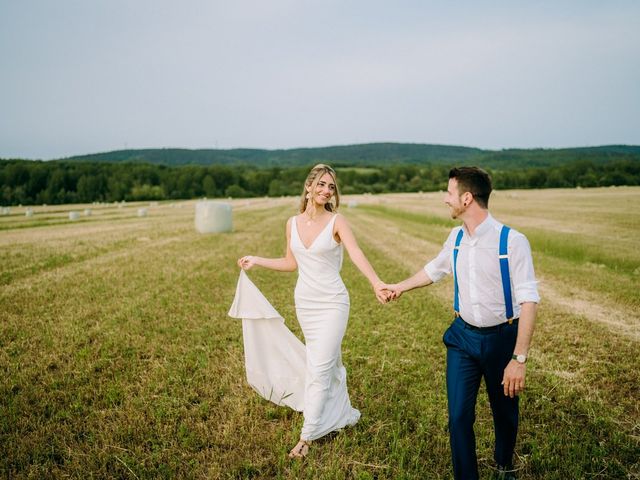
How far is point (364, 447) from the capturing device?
13.3 ft

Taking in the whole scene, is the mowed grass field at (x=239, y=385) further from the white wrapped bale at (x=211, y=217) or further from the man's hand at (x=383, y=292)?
the white wrapped bale at (x=211, y=217)

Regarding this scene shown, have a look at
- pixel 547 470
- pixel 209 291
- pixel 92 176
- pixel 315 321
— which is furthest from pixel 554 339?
pixel 92 176

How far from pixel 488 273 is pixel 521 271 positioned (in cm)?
23

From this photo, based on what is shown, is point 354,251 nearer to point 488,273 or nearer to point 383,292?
point 383,292

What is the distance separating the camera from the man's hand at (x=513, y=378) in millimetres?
2953

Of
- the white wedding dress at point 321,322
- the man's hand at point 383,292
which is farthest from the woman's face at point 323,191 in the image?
the man's hand at point 383,292

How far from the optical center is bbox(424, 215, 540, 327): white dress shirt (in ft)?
9.75

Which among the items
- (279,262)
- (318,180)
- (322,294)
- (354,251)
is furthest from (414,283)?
(279,262)

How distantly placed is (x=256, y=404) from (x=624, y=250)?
14.8 m

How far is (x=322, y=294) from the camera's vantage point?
13.3ft

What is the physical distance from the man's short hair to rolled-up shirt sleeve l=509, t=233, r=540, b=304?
39 centimetres

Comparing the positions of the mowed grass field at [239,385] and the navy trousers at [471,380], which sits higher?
the navy trousers at [471,380]

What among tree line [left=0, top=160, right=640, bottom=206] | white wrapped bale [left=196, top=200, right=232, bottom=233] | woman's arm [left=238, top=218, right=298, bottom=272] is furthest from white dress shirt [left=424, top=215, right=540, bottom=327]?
tree line [left=0, top=160, right=640, bottom=206]

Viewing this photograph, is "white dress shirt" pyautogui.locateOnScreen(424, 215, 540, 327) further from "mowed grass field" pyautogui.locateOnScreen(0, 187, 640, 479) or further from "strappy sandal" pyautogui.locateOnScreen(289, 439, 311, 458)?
"strappy sandal" pyautogui.locateOnScreen(289, 439, 311, 458)
